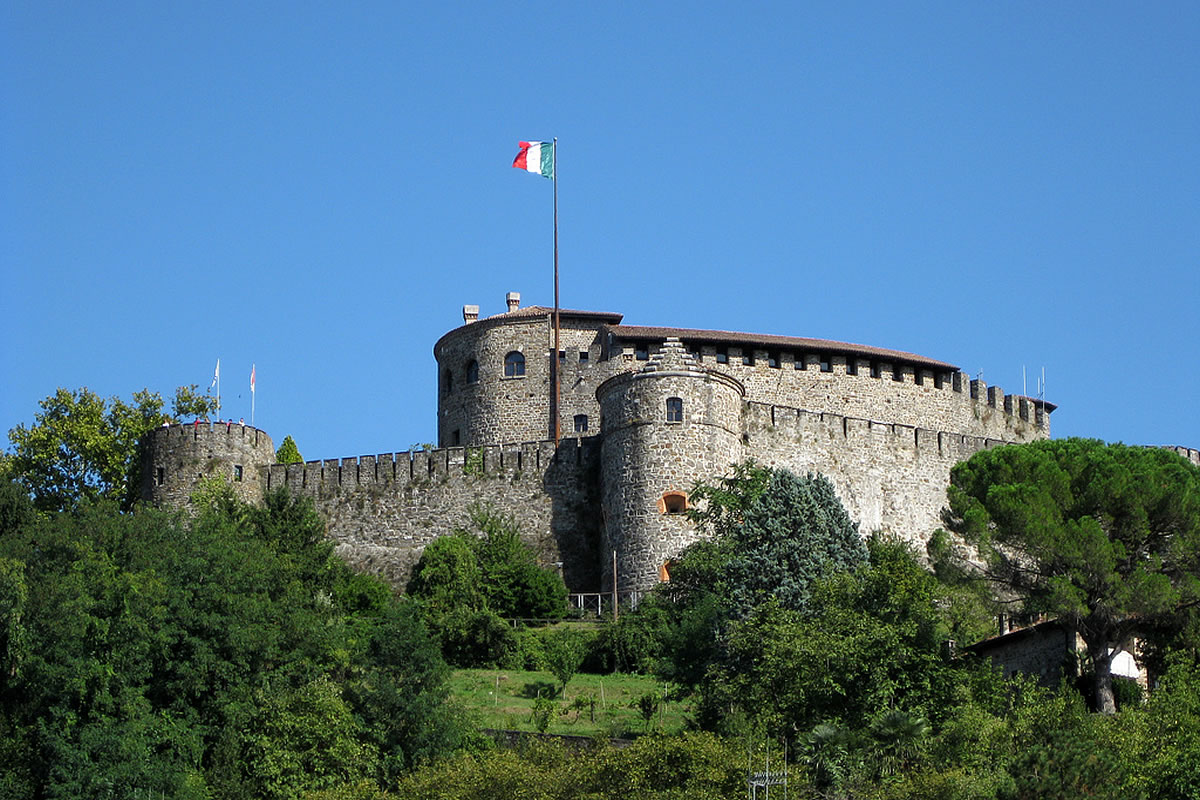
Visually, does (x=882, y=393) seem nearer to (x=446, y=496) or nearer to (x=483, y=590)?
(x=446, y=496)

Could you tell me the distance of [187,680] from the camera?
166 ft

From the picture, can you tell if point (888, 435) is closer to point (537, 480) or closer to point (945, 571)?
point (537, 480)

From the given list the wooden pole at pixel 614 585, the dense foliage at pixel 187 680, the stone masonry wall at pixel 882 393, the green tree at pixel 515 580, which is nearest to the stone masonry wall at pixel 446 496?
the green tree at pixel 515 580

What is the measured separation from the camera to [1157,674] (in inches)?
2003

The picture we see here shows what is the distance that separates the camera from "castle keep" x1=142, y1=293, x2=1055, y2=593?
215 feet

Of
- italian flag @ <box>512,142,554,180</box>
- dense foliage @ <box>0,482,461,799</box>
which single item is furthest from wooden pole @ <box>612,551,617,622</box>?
italian flag @ <box>512,142,554,180</box>

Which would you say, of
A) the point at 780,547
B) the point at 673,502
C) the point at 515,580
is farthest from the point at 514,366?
the point at 780,547

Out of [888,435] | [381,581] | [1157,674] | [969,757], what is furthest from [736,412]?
[969,757]

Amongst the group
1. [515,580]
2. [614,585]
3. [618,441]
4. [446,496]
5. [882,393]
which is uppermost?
[882,393]

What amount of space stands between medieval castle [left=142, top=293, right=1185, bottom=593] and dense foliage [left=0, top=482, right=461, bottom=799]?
1264cm

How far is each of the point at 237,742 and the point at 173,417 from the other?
1092 inches

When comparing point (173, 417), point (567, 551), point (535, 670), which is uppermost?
point (173, 417)

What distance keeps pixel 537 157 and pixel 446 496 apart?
1627cm

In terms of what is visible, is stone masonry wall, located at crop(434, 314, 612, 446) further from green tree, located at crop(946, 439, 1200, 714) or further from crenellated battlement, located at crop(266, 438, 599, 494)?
green tree, located at crop(946, 439, 1200, 714)
